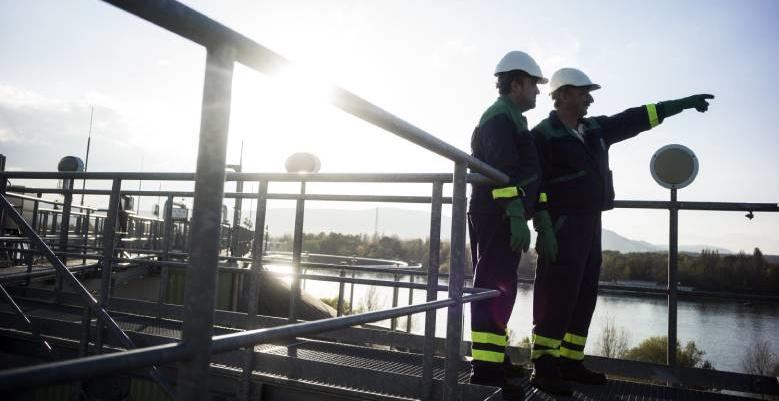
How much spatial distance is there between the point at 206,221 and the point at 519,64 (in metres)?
2.21

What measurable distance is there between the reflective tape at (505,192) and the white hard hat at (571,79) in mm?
892

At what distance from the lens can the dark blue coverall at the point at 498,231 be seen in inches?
90.1

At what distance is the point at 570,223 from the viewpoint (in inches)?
99.5

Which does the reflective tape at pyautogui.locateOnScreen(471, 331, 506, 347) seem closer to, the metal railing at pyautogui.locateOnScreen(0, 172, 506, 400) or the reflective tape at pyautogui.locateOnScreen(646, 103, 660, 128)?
the metal railing at pyautogui.locateOnScreen(0, 172, 506, 400)

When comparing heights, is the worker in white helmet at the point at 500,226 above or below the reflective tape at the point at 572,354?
above

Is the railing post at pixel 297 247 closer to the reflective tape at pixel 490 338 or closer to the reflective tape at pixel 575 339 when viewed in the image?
the reflective tape at pixel 490 338

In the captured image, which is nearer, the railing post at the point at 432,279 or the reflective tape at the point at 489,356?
the railing post at the point at 432,279

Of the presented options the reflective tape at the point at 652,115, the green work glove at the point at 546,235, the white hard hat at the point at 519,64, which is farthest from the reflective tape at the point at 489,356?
the reflective tape at the point at 652,115

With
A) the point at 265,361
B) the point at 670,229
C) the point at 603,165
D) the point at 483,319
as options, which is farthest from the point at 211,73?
the point at 670,229

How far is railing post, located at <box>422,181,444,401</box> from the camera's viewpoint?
168 cm

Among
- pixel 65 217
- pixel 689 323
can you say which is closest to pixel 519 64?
pixel 65 217

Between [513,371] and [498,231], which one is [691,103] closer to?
[498,231]

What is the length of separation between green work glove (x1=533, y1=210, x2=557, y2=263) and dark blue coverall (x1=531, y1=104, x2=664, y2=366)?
0.25 feet

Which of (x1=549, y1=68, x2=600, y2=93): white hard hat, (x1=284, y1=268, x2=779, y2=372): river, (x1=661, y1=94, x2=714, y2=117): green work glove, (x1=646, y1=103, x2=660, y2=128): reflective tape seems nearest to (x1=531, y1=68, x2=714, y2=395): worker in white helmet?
(x1=549, y1=68, x2=600, y2=93): white hard hat
